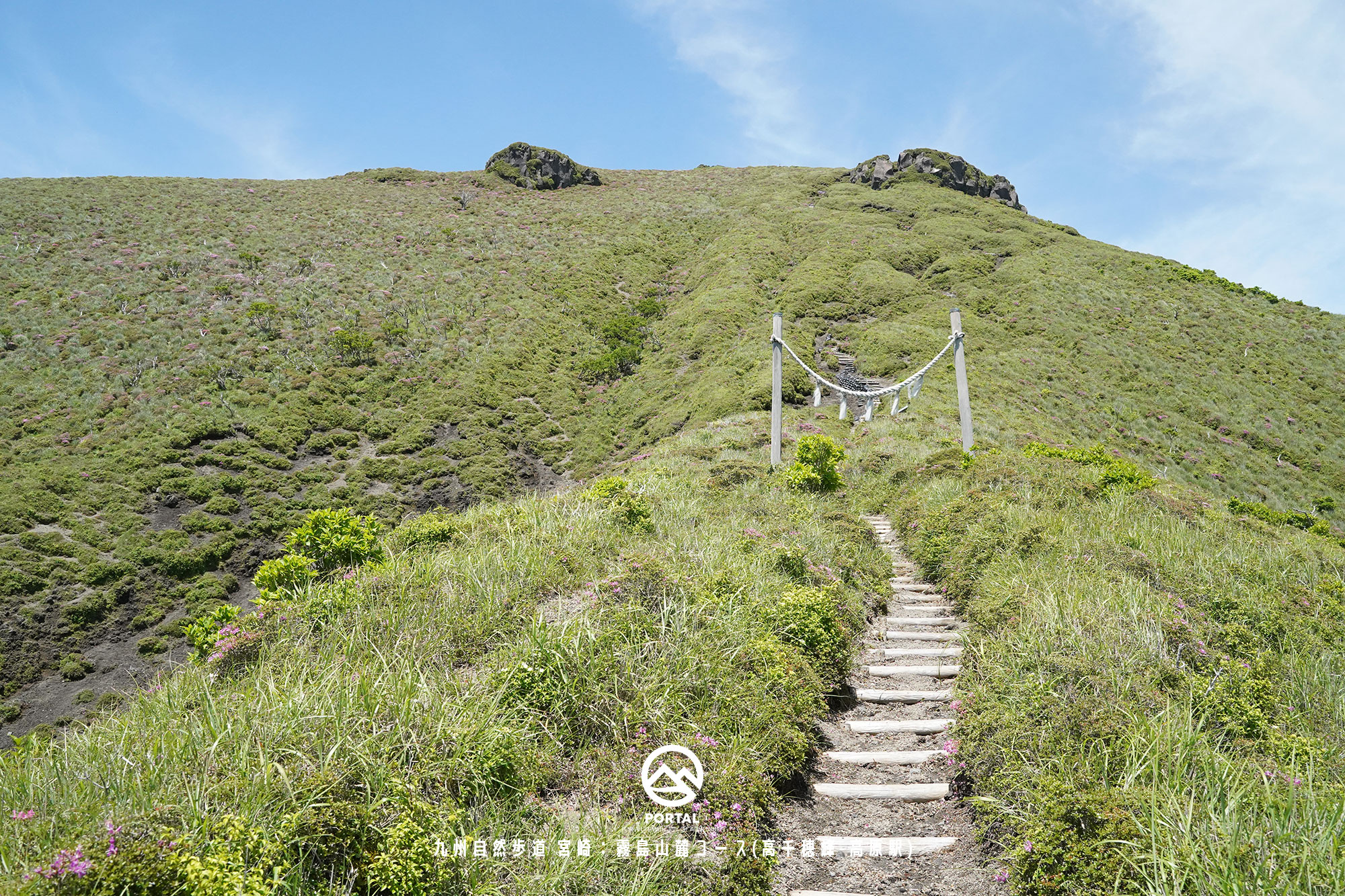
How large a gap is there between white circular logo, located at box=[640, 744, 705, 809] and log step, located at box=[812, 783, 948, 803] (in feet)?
4.25

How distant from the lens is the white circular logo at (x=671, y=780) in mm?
4176

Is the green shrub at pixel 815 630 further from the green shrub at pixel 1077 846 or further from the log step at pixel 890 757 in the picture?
the green shrub at pixel 1077 846

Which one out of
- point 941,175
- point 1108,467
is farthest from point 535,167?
point 1108,467

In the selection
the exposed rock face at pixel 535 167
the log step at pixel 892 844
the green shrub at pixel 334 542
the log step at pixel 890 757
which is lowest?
the log step at pixel 892 844

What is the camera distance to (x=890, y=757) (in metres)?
5.41

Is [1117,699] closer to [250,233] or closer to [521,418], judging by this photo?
[521,418]

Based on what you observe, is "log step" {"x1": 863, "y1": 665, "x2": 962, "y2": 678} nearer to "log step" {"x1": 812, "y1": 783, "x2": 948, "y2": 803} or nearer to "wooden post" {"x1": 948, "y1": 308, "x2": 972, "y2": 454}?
"log step" {"x1": 812, "y1": 783, "x2": 948, "y2": 803}

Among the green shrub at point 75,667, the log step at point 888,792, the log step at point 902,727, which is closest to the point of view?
the log step at point 888,792

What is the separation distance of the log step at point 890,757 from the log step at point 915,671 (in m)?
1.38

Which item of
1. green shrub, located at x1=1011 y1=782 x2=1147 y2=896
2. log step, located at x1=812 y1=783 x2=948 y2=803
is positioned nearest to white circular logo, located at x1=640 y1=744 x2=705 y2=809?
log step, located at x1=812 y1=783 x2=948 y2=803

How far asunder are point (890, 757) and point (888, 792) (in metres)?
0.47

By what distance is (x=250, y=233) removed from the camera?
43.4 m

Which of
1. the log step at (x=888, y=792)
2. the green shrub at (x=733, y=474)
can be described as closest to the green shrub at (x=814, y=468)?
the green shrub at (x=733, y=474)

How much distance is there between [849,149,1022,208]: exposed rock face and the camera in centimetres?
6347
